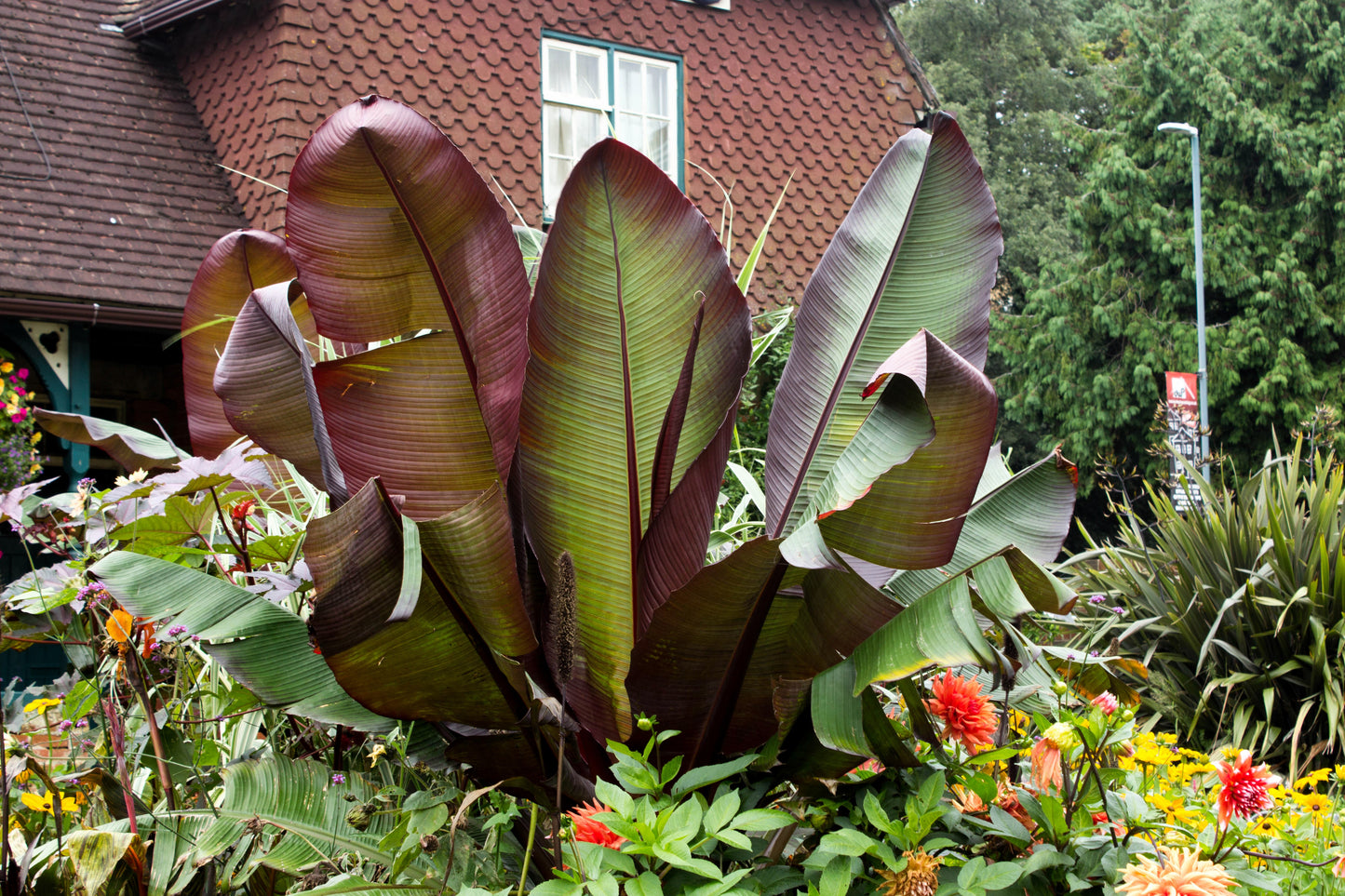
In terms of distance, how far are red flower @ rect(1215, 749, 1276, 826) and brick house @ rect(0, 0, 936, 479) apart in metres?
7.49

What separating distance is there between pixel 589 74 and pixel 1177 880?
1046 cm

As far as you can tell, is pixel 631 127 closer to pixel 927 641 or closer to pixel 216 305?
pixel 216 305

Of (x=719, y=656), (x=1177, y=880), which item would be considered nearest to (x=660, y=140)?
(x=719, y=656)

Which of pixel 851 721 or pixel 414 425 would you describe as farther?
pixel 414 425

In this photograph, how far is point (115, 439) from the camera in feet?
8.11

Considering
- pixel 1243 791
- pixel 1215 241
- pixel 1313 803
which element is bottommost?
pixel 1215 241

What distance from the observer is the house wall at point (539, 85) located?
9.59m

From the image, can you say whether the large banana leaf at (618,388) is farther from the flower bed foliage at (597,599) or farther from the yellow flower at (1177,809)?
the yellow flower at (1177,809)

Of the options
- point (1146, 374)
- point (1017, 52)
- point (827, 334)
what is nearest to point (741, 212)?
point (827, 334)

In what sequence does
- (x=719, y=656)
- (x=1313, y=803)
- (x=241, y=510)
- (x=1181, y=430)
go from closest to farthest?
1. (x=719, y=656)
2. (x=241, y=510)
3. (x=1313, y=803)
4. (x=1181, y=430)

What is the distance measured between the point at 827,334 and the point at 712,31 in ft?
32.1

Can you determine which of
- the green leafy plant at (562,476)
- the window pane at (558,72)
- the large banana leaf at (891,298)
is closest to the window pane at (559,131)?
the window pane at (558,72)

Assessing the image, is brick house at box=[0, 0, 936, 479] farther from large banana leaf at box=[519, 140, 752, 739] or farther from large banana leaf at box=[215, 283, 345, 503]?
large banana leaf at box=[519, 140, 752, 739]

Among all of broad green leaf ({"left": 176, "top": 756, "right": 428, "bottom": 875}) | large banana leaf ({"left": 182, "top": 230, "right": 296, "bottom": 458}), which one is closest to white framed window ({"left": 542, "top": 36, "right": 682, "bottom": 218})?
large banana leaf ({"left": 182, "top": 230, "right": 296, "bottom": 458})
